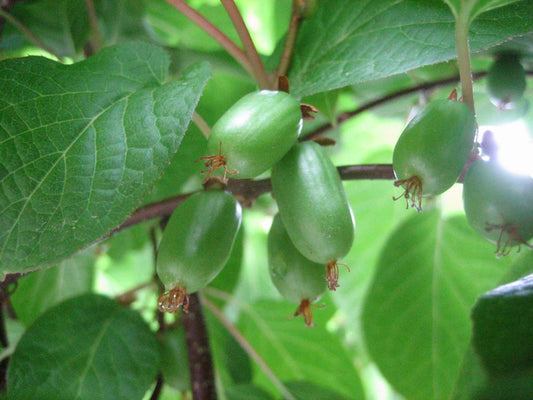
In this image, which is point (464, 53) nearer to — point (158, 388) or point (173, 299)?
point (173, 299)

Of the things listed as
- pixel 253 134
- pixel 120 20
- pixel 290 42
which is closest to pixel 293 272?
pixel 253 134

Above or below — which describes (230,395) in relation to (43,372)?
below

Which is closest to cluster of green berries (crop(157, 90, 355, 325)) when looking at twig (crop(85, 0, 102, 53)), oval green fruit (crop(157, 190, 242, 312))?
oval green fruit (crop(157, 190, 242, 312))

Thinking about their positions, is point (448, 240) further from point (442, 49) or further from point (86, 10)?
point (86, 10)

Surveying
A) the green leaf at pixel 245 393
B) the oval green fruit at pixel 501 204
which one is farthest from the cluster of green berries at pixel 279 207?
Result: the green leaf at pixel 245 393

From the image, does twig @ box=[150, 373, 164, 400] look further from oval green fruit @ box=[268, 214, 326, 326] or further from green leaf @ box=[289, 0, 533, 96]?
green leaf @ box=[289, 0, 533, 96]

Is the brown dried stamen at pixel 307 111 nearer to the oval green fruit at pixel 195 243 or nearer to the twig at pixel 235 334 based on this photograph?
the oval green fruit at pixel 195 243

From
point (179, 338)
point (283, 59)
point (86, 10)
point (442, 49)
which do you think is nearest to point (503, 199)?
point (442, 49)
